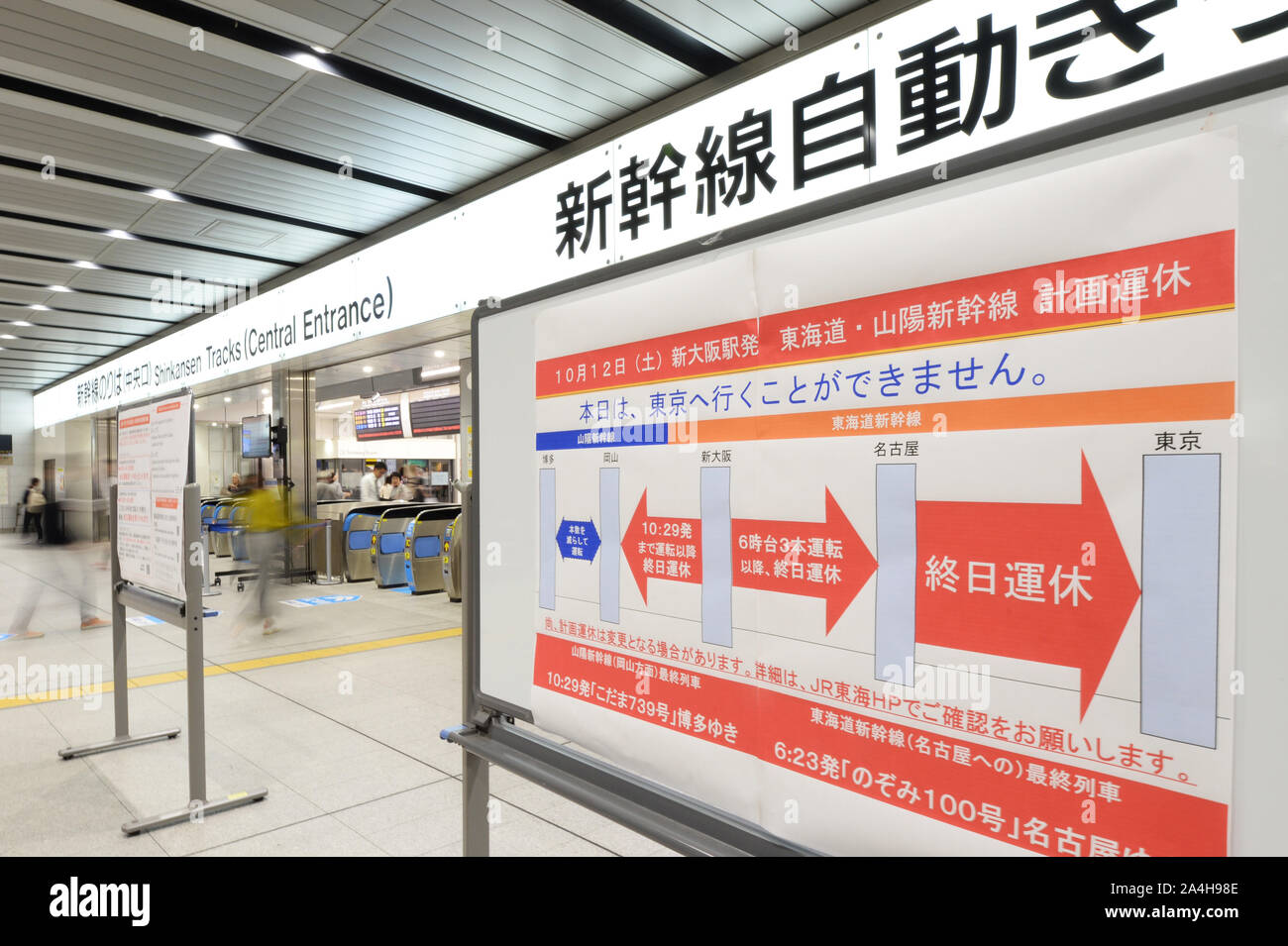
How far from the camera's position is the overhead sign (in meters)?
2.74

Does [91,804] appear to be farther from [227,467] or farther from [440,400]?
[227,467]

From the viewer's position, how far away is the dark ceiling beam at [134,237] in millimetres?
7195

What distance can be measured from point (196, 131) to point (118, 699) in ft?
12.4

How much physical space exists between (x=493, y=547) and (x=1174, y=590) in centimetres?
129

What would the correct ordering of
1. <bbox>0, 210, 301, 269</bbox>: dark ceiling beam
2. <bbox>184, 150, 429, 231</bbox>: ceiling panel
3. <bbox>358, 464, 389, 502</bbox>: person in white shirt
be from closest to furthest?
<bbox>184, 150, 429, 231</bbox>: ceiling panel < <bbox>0, 210, 301, 269</bbox>: dark ceiling beam < <bbox>358, 464, 389, 502</bbox>: person in white shirt

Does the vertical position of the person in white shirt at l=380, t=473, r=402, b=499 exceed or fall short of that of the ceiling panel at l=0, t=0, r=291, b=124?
it falls short

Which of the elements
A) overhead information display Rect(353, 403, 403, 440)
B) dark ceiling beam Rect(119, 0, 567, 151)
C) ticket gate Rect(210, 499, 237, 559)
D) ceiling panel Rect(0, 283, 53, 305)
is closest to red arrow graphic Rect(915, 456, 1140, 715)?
dark ceiling beam Rect(119, 0, 567, 151)

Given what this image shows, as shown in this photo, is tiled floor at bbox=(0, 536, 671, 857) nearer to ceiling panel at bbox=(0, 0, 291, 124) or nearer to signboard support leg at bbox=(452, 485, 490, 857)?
signboard support leg at bbox=(452, 485, 490, 857)

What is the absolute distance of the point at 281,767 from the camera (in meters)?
3.78

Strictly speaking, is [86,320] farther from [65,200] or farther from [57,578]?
[65,200]

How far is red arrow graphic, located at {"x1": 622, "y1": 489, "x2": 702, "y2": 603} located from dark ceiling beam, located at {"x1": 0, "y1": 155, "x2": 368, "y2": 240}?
683 centimetres

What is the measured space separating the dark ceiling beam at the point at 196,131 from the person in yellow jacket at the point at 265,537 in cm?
314
